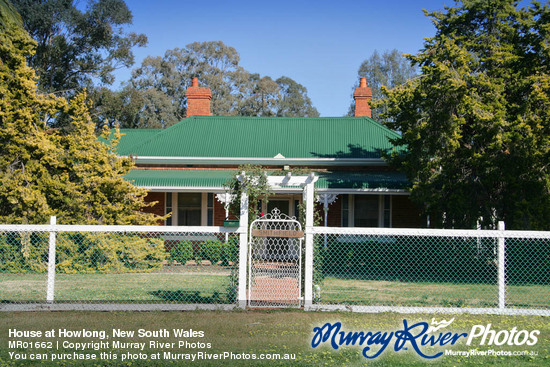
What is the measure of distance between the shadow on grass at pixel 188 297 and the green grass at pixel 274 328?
0.66m

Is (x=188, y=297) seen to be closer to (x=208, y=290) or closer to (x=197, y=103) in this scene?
(x=208, y=290)

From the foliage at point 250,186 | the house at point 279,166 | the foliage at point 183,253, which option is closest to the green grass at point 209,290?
the foliage at point 250,186

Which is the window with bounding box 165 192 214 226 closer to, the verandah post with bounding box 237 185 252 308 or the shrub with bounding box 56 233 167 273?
the shrub with bounding box 56 233 167 273

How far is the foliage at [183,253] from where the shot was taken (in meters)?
15.8

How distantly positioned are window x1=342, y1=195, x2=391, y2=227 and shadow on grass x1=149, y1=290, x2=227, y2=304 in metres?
10.6

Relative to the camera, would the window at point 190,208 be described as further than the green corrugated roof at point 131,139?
No

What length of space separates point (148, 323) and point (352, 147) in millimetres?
14567

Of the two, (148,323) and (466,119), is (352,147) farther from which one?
(148,323)

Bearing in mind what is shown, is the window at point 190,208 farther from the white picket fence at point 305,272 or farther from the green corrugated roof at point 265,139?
the white picket fence at point 305,272

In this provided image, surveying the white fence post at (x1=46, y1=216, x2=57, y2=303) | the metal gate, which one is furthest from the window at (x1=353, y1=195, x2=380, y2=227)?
the white fence post at (x1=46, y1=216, x2=57, y2=303)

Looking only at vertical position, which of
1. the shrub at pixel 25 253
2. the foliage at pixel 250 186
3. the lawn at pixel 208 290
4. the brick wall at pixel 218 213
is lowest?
the lawn at pixel 208 290

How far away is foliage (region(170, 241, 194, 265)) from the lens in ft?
51.8

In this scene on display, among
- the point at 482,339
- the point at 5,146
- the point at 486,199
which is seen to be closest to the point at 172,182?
the point at 5,146

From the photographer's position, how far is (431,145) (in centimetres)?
Result: 1432
